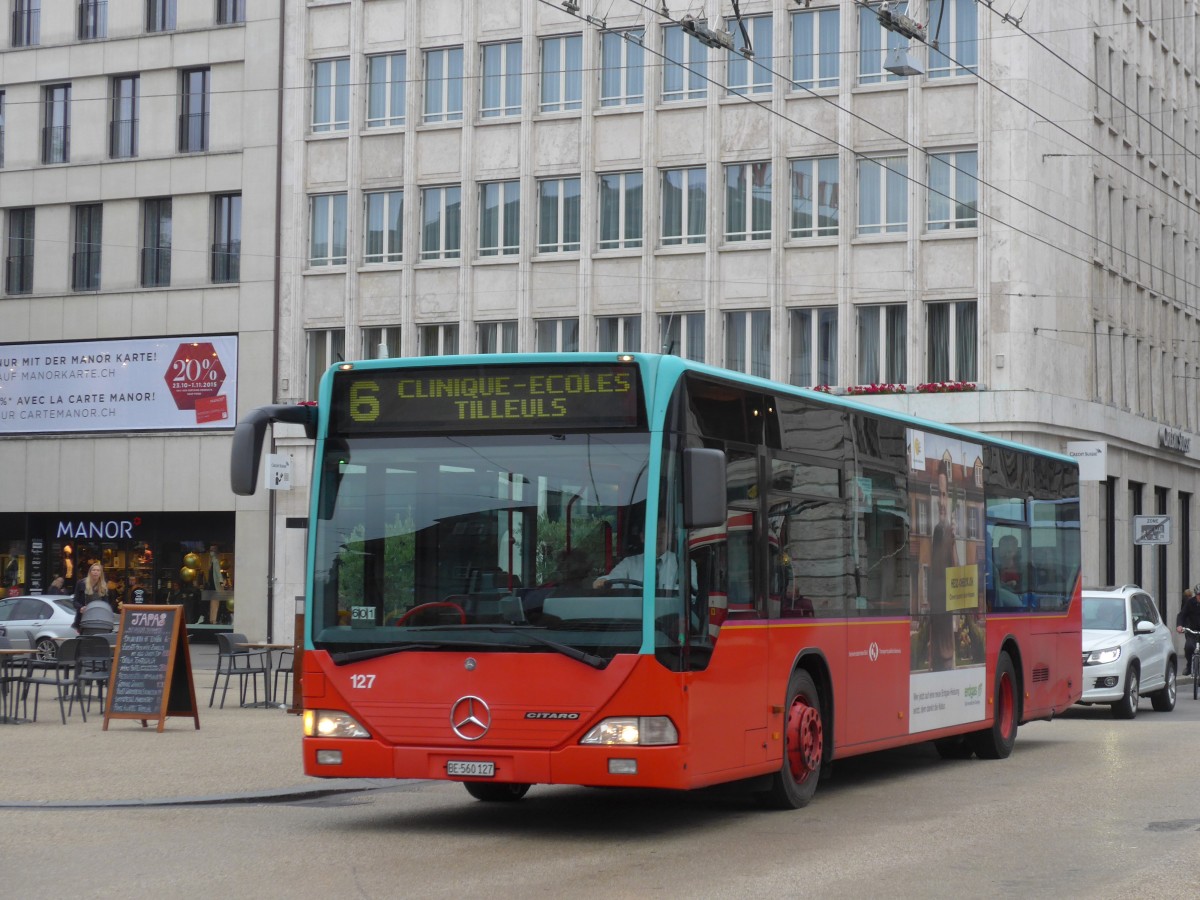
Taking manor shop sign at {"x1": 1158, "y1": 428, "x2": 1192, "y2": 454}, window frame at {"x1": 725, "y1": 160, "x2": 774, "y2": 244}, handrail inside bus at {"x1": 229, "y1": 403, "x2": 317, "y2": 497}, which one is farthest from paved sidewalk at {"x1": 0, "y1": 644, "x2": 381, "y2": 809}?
manor shop sign at {"x1": 1158, "y1": 428, "x2": 1192, "y2": 454}

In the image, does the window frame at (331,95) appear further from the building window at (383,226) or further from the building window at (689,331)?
the building window at (689,331)

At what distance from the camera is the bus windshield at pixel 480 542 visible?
11.4 meters

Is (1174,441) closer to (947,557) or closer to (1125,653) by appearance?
(1125,653)

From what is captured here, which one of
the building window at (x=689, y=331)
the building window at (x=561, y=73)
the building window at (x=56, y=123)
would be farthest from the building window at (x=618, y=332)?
the building window at (x=56, y=123)

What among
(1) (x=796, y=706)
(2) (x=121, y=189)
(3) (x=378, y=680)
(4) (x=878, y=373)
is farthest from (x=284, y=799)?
(2) (x=121, y=189)

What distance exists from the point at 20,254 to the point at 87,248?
1.92 meters

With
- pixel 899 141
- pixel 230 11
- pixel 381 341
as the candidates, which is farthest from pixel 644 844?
pixel 230 11

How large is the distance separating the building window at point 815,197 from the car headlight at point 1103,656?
1679 cm

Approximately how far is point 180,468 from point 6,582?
20.2 ft

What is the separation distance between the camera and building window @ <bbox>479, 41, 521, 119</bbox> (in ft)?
141

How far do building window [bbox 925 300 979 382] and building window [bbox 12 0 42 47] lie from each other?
897 inches

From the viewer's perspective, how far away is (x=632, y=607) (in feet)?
37.0

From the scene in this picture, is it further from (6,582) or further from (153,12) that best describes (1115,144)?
(6,582)

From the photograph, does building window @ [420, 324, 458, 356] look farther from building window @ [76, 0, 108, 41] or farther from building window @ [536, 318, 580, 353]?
building window @ [76, 0, 108, 41]
